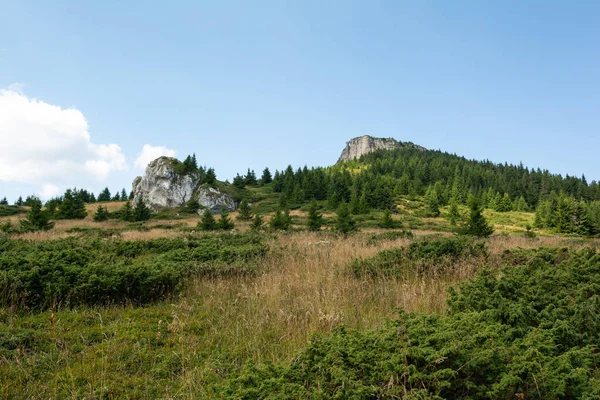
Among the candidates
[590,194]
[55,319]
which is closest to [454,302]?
[55,319]

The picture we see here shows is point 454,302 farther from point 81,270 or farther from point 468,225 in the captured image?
point 468,225

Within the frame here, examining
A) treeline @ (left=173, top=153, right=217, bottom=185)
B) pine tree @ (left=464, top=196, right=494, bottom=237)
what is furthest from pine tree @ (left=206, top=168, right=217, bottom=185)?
pine tree @ (left=464, top=196, right=494, bottom=237)

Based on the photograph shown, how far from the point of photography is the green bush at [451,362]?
6.81 feet

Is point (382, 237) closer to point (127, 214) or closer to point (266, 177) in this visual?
point (127, 214)

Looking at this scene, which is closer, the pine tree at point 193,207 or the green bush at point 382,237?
the green bush at point 382,237

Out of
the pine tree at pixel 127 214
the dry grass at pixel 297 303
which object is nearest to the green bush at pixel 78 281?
the dry grass at pixel 297 303

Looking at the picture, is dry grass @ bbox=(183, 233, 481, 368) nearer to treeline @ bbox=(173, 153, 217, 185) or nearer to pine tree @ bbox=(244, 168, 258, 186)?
treeline @ bbox=(173, 153, 217, 185)

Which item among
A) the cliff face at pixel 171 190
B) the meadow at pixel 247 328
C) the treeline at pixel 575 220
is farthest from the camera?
the cliff face at pixel 171 190

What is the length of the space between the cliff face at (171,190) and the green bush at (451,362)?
212 feet

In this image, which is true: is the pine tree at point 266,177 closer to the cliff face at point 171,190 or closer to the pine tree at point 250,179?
the pine tree at point 250,179

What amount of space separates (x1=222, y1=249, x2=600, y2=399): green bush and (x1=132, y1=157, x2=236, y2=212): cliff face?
6457 cm

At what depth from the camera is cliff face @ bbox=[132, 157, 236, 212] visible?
66.6 m

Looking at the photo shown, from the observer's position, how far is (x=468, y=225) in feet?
89.0

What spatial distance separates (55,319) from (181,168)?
230 feet
